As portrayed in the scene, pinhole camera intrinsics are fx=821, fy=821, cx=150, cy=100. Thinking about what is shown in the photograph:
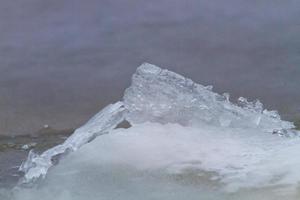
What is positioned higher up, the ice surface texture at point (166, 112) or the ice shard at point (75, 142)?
the ice surface texture at point (166, 112)

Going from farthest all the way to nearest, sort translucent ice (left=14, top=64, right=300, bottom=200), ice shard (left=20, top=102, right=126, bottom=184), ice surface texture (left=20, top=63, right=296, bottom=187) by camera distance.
→ ice surface texture (left=20, top=63, right=296, bottom=187)
ice shard (left=20, top=102, right=126, bottom=184)
translucent ice (left=14, top=64, right=300, bottom=200)

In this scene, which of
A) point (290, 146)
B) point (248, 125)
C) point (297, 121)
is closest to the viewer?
point (290, 146)

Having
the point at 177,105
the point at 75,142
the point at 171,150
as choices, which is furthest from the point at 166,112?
the point at 75,142

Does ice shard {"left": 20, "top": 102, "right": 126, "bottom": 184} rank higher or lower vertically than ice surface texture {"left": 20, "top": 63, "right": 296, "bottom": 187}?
lower

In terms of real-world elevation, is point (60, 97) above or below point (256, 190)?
above

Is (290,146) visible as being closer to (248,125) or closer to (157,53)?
(248,125)

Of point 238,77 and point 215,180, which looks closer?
point 215,180

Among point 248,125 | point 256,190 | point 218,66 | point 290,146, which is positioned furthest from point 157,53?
point 256,190

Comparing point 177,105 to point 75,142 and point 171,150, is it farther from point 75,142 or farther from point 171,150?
point 75,142
